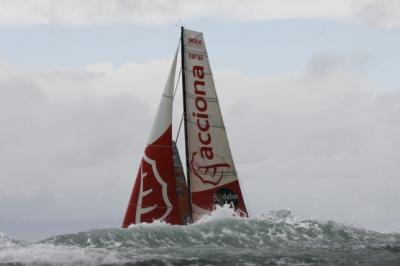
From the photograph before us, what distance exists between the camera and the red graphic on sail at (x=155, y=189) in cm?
3731

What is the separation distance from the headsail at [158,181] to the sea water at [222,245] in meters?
0.99

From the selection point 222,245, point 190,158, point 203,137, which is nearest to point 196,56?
point 203,137

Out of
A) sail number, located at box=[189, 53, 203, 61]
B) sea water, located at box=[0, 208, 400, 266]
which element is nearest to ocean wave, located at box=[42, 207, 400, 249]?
sea water, located at box=[0, 208, 400, 266]

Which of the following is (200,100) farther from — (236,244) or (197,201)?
(236,244)

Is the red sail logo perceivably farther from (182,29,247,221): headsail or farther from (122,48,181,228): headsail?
(182,29,247,221): headsail

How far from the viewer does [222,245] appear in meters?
34.1

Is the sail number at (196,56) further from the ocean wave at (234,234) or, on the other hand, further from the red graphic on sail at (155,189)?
the ocean wave at (234,234)

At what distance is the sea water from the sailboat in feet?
3.61

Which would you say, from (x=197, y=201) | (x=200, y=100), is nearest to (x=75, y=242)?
(x=197, y=201)

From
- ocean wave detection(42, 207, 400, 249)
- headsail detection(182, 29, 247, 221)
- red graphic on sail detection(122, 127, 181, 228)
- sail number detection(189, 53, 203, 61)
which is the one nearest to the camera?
ocean wave detection(42, 207, 400, 249)

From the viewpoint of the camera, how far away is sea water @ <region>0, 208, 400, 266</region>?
2898cm

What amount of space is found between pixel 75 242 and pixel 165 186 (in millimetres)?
6263

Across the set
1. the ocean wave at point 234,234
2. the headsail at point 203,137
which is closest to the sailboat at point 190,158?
the headsail at point 203,137

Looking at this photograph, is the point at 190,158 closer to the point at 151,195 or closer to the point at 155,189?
the point at 155,189
